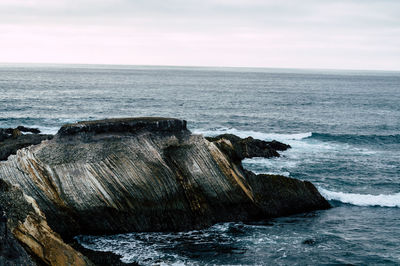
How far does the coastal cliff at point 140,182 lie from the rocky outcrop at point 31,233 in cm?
404

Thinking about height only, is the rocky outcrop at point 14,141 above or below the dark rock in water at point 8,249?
below

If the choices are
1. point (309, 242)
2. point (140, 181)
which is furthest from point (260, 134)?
point (140, 181)

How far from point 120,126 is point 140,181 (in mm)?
3742

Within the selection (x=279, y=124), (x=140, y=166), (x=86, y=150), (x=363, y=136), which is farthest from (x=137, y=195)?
(x=279, y=124)

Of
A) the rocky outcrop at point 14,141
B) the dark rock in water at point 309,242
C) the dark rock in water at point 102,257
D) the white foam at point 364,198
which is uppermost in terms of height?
the rocky outcrop at point 14,141

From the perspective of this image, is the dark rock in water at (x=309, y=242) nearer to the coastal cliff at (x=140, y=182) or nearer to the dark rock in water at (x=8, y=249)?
the coastal cliff at (x=140, y=182)

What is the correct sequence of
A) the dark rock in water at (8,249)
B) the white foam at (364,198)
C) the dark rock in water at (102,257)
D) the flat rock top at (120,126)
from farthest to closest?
the white foam at (364,198) < the flat rock top at (120,126) < the dark rock in water at (102,257) < the dark rock in water at (8,249)

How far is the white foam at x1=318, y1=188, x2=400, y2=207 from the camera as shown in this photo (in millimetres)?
27672

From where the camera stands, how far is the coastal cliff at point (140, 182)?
65.5 ft

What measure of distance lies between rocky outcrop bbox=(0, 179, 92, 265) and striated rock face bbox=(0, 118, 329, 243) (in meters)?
4.42

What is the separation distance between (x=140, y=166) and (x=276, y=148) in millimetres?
26047

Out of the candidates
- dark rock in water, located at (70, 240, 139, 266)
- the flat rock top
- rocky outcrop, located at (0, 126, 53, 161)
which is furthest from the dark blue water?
rocky outcrop, located at (0, 126, 53, 161)

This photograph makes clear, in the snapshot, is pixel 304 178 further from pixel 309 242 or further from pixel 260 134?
pixel 260 134

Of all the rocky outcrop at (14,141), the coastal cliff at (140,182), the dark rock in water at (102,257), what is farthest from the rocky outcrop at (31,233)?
the rocky outcrop at (14,141)
